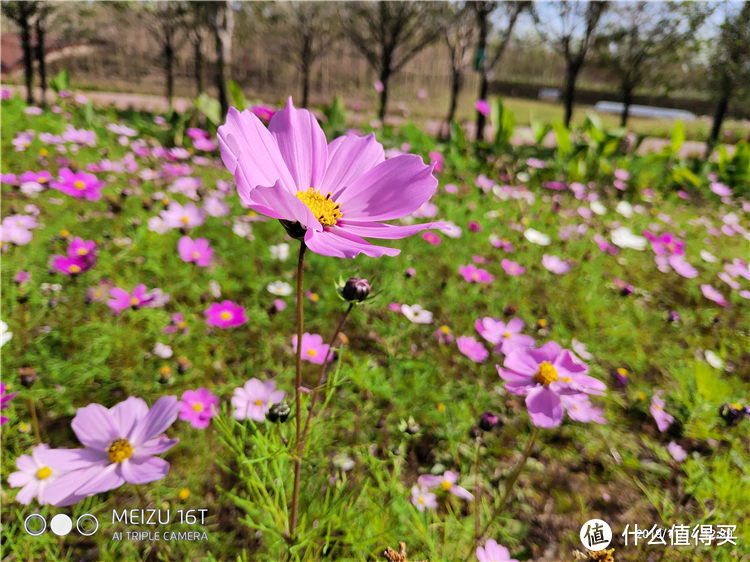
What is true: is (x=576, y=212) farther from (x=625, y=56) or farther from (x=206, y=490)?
(x=625, y=56)

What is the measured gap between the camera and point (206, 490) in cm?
94

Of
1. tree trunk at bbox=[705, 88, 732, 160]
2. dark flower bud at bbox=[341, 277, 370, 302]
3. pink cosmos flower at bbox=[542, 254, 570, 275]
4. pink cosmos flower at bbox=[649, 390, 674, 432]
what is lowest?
pink cosmos flower at bbox=[649, 390, 674, 432]

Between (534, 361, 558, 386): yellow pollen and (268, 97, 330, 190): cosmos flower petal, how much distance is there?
0.49 meters

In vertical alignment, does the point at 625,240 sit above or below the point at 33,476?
above

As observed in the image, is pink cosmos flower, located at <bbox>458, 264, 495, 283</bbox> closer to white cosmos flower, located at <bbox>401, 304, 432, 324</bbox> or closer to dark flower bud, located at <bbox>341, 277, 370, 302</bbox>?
white cosmos flower, located at <bbox>401, 304, 432, 324</bbox>

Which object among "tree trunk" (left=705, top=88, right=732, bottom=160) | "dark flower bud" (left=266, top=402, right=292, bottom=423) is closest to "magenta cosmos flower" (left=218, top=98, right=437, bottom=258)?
"dark flower bud" (left=266, top=402, right=292, bottom=423)

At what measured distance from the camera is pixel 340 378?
0.92 m

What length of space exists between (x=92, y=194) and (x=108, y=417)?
0.97m

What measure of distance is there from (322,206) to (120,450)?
456 mm

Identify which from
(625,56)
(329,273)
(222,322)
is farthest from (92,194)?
(625,56)

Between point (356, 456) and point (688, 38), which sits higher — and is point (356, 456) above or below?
below

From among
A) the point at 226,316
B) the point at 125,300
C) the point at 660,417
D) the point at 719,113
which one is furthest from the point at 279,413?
the point at 719,113

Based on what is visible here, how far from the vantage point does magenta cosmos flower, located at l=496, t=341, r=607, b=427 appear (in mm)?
665

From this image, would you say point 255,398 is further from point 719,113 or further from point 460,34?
point 719,113
